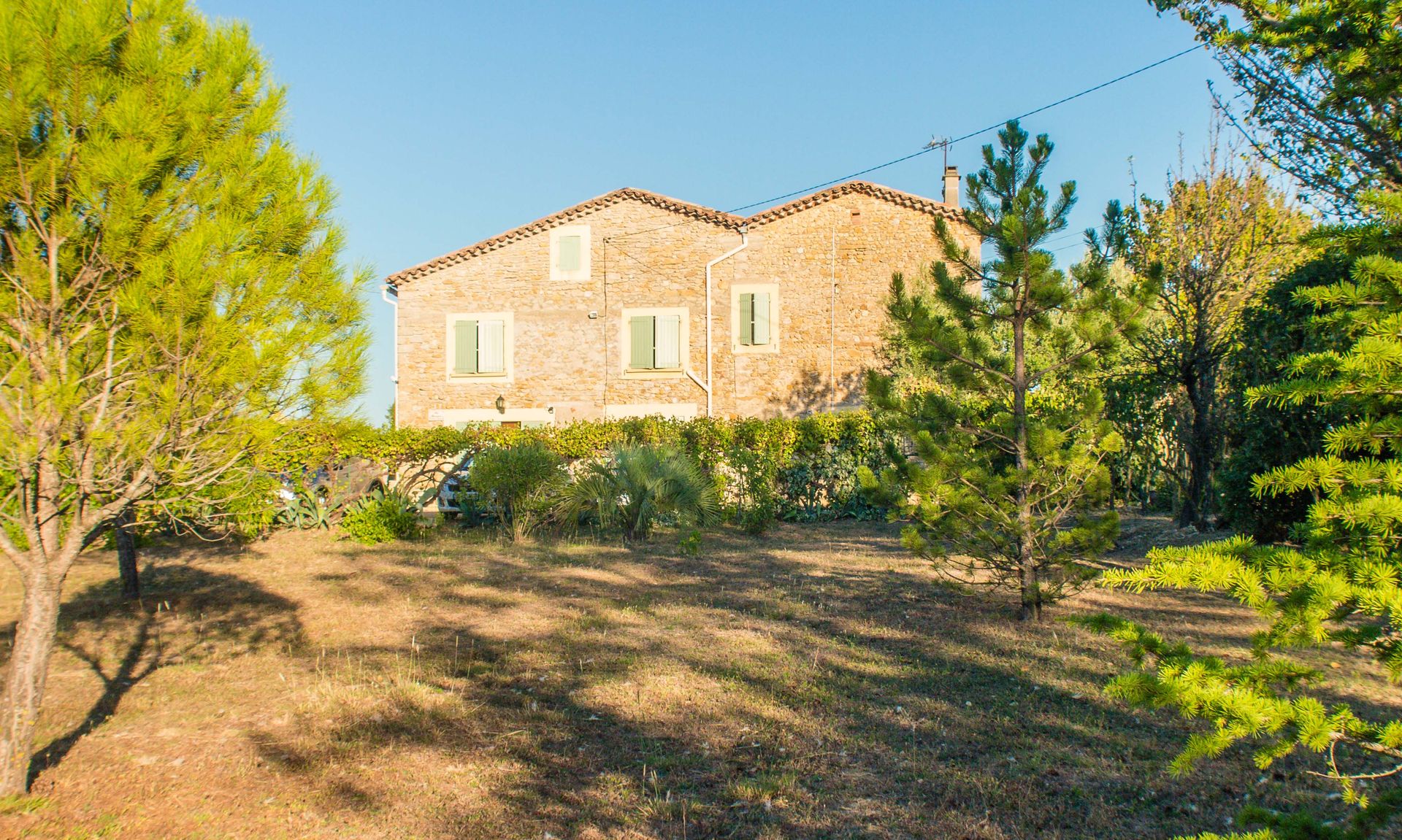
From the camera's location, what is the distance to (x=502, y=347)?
23531 mm

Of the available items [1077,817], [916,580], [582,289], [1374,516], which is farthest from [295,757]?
[582,289]

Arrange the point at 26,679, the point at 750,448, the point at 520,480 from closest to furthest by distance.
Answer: the point at 26,679, the point at 520,480, the point at 750,448

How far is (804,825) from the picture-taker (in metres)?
3.62

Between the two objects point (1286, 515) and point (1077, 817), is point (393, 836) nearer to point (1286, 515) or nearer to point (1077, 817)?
point (1077, 817)

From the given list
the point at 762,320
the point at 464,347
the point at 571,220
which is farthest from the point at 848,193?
the point at 464,347

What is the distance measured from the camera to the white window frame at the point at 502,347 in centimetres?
2348

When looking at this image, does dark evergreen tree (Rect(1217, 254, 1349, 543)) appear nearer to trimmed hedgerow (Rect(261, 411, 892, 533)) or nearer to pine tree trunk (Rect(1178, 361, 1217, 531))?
pine tree trunk (Rect(1178, 361, 1217, 531))

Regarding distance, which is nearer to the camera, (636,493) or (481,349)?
(636,493)

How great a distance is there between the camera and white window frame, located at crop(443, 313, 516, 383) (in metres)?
23.5

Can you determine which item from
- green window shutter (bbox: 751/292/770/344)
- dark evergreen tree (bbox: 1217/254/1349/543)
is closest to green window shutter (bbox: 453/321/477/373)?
green window shutter (bbox: 751/292/770/344)

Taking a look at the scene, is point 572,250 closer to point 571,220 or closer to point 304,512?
point 571,220

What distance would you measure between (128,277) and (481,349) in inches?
764

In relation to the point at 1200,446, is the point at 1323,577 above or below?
below

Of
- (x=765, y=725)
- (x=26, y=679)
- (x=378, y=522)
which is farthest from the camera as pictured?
(x=378, y=522)
